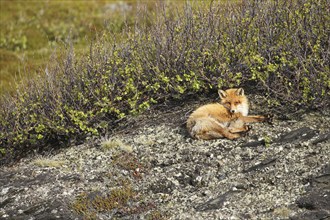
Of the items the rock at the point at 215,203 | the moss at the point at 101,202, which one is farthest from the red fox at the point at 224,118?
the moss at the point at 101,202

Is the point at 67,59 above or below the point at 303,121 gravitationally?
above

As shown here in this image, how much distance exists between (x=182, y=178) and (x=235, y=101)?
211 centimetres

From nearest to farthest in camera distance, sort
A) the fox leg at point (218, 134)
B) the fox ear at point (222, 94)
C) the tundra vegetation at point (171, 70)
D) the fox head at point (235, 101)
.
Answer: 1. the fox leg at point (218, 134)
2. the fox head at point (235, 101)
3. the fox ear at point (222, 94)
4. the tundra vegetation at point (171, 70)

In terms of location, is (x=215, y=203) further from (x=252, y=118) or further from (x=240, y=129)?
(x=252, y=118)

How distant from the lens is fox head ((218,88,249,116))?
35.4 ft

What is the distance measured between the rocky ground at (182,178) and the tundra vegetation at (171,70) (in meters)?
0.84

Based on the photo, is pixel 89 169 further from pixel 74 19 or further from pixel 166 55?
pixel 74 19

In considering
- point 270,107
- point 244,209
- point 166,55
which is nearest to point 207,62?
point 166,55

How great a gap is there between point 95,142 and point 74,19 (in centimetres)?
2326

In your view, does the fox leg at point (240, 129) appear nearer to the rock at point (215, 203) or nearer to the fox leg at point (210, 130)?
the fox leg at point (210, 130)

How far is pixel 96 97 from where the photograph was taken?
1187cm

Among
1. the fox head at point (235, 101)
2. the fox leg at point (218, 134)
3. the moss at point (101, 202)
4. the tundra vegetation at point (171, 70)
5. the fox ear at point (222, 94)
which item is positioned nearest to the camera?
the moss at point (101, 202)

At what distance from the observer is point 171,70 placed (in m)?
12.6

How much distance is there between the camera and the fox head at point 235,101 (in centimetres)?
1080
